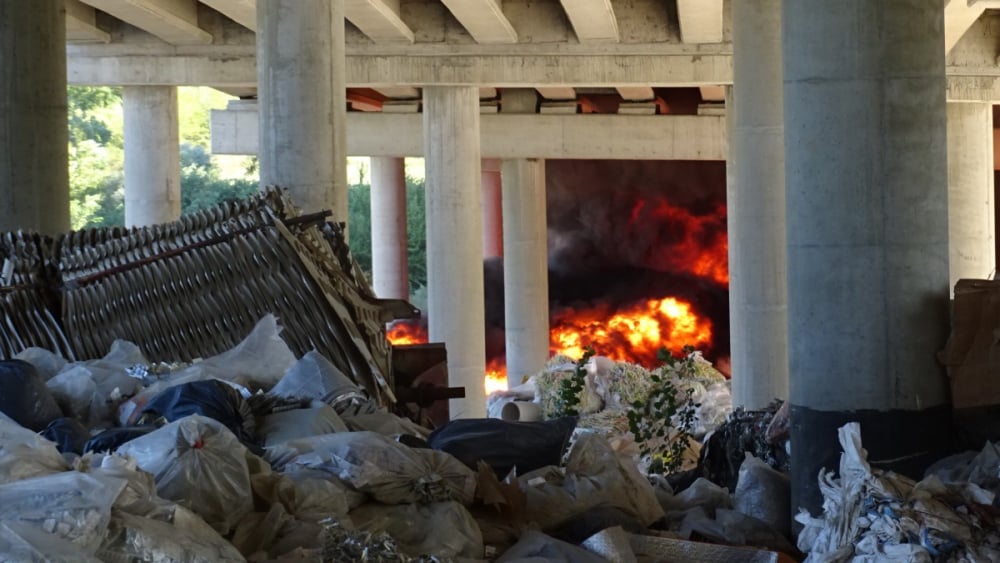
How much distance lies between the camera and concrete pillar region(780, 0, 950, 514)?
702 cm

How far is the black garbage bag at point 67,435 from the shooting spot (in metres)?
6.06

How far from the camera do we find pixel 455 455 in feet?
21.8

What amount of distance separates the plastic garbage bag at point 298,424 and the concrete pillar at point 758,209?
28.6ft

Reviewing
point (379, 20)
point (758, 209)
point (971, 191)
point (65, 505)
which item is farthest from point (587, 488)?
point (971, 191)

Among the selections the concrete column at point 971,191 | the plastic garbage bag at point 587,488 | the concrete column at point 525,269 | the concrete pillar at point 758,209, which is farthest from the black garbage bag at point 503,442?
the concrete column at point 525,269

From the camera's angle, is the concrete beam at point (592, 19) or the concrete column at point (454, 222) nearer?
the concrete beam at point (592, 19)

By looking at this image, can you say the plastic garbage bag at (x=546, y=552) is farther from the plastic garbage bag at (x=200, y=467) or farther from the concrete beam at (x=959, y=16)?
the concrete beam at (x=959, y=16)

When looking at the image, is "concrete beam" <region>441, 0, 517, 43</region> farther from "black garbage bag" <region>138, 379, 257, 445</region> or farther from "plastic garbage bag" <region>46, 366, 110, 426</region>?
"black garbage bag" <region>138, 379, 257, 445</region>

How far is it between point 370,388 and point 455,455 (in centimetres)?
166

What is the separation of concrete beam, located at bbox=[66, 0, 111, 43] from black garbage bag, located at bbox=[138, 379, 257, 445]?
1395 centimetres

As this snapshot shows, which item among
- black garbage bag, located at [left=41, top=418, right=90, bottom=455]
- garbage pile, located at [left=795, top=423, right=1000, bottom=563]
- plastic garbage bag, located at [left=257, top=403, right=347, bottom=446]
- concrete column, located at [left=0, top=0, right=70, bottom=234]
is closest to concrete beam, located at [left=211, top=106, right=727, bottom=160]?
concrete column, located at [left=0, top=0, right=70, bottom=234]

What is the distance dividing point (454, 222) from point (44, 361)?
13.1 metres

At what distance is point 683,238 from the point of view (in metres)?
30.3

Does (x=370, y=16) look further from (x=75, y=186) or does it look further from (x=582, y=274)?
(x=75, y=186)
